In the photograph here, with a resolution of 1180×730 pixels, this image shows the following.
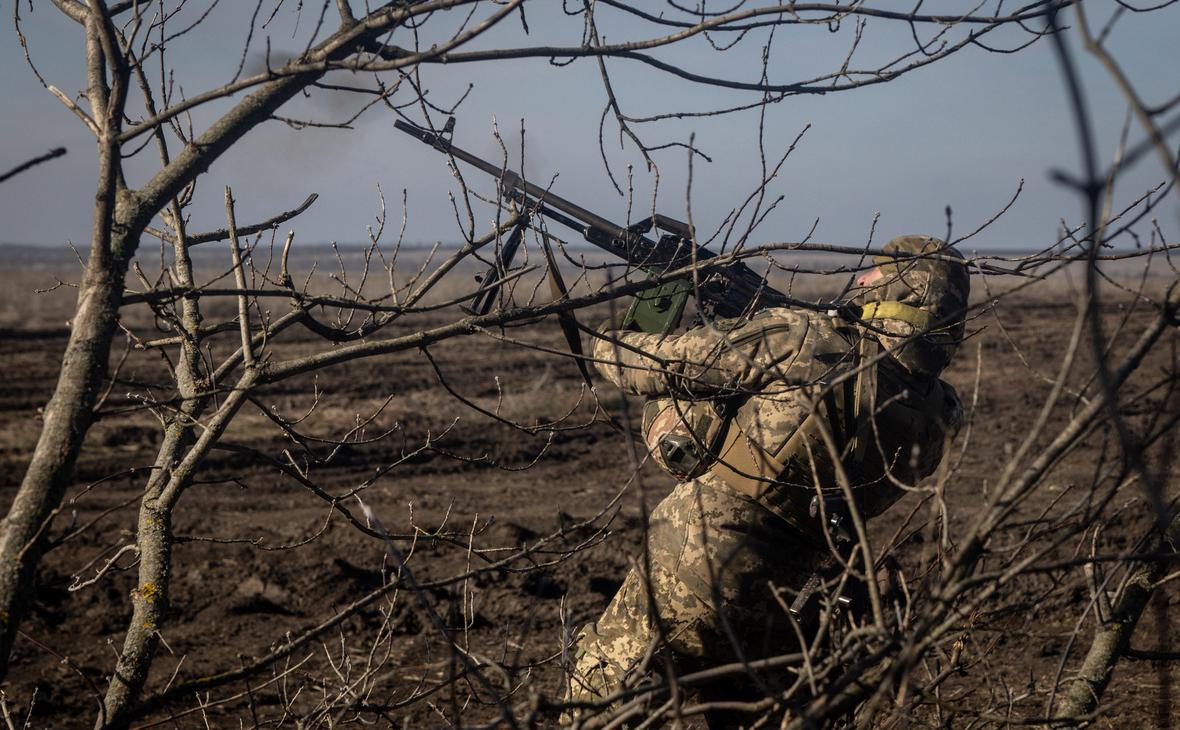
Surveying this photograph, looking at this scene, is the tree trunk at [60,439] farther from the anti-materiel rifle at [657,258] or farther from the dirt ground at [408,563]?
the anti-materiel rifle at [657,258]

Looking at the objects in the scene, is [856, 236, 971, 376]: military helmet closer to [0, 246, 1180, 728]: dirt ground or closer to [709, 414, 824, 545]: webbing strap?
[0, 246, 1180, 728]: dirt ground

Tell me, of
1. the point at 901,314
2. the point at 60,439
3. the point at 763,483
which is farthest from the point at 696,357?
the point at 60,439

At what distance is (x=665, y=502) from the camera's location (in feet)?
12.4

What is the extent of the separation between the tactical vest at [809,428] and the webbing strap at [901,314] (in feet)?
0.62

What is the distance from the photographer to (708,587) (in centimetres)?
350

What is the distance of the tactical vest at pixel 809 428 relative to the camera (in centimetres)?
336

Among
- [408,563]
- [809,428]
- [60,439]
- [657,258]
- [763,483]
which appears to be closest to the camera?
[60,439]

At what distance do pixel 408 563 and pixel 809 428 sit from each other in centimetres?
436

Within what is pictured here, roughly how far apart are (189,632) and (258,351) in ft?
13.8

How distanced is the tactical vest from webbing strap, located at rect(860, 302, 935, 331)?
19 centimetres

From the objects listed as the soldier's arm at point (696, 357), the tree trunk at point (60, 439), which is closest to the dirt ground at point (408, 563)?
the tree trunk at point (60, 439)

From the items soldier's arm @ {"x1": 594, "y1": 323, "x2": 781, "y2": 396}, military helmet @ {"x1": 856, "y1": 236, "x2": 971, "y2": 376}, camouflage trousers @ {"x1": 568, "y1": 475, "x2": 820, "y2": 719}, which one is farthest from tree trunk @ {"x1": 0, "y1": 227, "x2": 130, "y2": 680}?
military helmet @ {"x1": 856, "y1": 236, "x2": 971, "y2": 376}

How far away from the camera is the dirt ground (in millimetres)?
3035

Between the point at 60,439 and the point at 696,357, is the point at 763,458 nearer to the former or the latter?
the point at 696,357
